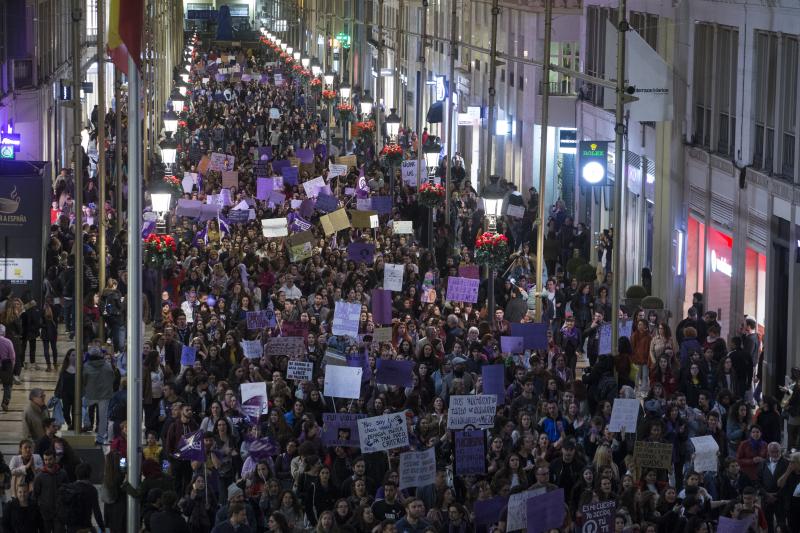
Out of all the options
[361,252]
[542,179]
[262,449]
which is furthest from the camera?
[361,252]

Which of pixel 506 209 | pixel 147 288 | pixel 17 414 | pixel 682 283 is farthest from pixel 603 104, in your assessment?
pixel 17 414

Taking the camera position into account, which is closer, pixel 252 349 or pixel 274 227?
pixel 252 349

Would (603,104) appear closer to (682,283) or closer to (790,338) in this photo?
(682,283)

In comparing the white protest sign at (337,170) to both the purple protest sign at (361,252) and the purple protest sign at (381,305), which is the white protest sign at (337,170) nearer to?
the purple protest sign at (361,252)

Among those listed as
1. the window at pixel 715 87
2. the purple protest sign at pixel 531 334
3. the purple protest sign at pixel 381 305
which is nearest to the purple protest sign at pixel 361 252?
the purple protest sign at pixel 381 305

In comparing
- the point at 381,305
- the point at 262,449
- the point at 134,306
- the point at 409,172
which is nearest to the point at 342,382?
the point at 262,449

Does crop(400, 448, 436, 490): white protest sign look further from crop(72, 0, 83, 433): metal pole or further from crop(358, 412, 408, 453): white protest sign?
crop(72, 0, 83, 433): metal pole

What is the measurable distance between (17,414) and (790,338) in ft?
40.2

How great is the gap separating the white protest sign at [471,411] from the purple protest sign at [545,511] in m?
3.55

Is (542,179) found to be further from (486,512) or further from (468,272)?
(486,512)

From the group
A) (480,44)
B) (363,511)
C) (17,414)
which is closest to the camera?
(363,511)

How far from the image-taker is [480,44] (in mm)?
66688

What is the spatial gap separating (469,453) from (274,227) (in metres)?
18.5

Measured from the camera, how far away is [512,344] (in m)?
26.4
